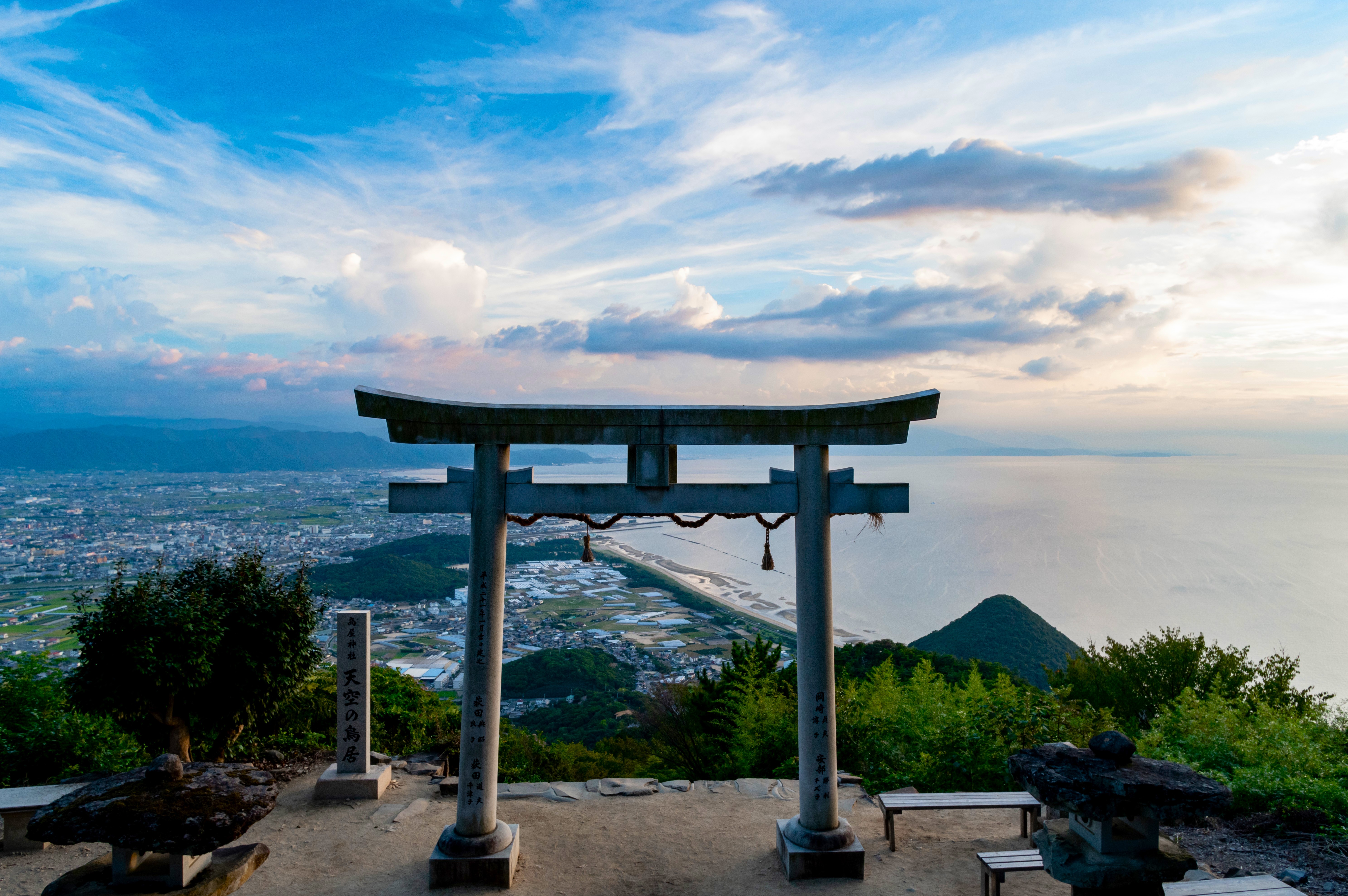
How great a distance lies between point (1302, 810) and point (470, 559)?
321 inches

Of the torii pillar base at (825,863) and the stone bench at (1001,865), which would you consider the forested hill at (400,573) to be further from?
the stone bench at (1001,865)

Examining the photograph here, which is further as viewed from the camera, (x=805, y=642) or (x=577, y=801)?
(x=577, y=801)

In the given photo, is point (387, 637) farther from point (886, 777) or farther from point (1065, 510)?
point (1065, 510)

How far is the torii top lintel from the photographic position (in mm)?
5895

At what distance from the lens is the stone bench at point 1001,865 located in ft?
16.5

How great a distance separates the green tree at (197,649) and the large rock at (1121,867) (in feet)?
25.5

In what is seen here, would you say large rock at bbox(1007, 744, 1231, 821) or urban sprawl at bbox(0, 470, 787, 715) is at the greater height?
large rock at bbox(1007, 744, 1231, 821)

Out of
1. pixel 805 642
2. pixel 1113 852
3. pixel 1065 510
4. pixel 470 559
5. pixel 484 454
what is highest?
pixel 484 454

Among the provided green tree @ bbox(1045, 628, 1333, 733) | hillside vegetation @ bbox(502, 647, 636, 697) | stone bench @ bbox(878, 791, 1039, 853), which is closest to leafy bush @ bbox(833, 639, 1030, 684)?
green tree @ bbox(1045, 628, 1333, 733)

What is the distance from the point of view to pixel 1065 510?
8581 centimetres

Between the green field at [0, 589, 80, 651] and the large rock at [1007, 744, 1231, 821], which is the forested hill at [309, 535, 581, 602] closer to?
the green field at [0, 589, 80, 651]

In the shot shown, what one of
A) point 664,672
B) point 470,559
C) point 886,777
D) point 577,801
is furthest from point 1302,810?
point 664,672

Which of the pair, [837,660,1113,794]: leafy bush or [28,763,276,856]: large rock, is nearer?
[28,763,276,856]: large rock

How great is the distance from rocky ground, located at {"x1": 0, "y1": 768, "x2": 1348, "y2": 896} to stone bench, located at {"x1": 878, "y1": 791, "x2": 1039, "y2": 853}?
24cm
